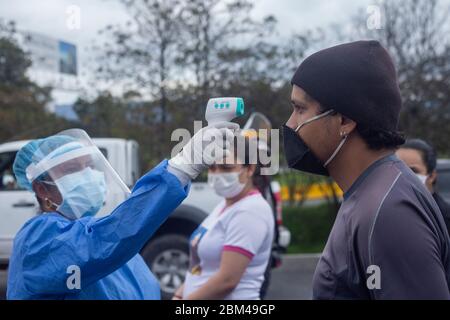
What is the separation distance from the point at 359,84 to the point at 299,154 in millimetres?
288

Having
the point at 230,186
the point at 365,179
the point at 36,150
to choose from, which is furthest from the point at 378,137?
the point at 230,186

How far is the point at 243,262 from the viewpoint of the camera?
289cm

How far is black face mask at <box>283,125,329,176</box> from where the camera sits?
66.6 inches

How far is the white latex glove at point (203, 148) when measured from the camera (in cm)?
169

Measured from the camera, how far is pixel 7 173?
6996 millimetres

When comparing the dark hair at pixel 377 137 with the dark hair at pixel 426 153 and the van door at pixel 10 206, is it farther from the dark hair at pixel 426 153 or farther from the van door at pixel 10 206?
the van door at pixel 10 206

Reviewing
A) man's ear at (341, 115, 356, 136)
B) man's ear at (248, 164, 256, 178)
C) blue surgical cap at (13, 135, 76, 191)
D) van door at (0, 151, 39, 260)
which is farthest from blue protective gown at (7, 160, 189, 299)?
van door at (0, 151, 39, 260)

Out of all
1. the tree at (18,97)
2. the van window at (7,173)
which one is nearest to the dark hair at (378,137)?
the van window at (7,173)

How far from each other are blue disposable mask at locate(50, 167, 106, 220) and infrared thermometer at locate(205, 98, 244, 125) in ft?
2.80

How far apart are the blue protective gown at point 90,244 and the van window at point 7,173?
16.5ft

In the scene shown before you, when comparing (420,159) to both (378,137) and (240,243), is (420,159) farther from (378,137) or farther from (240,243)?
(378,137)
